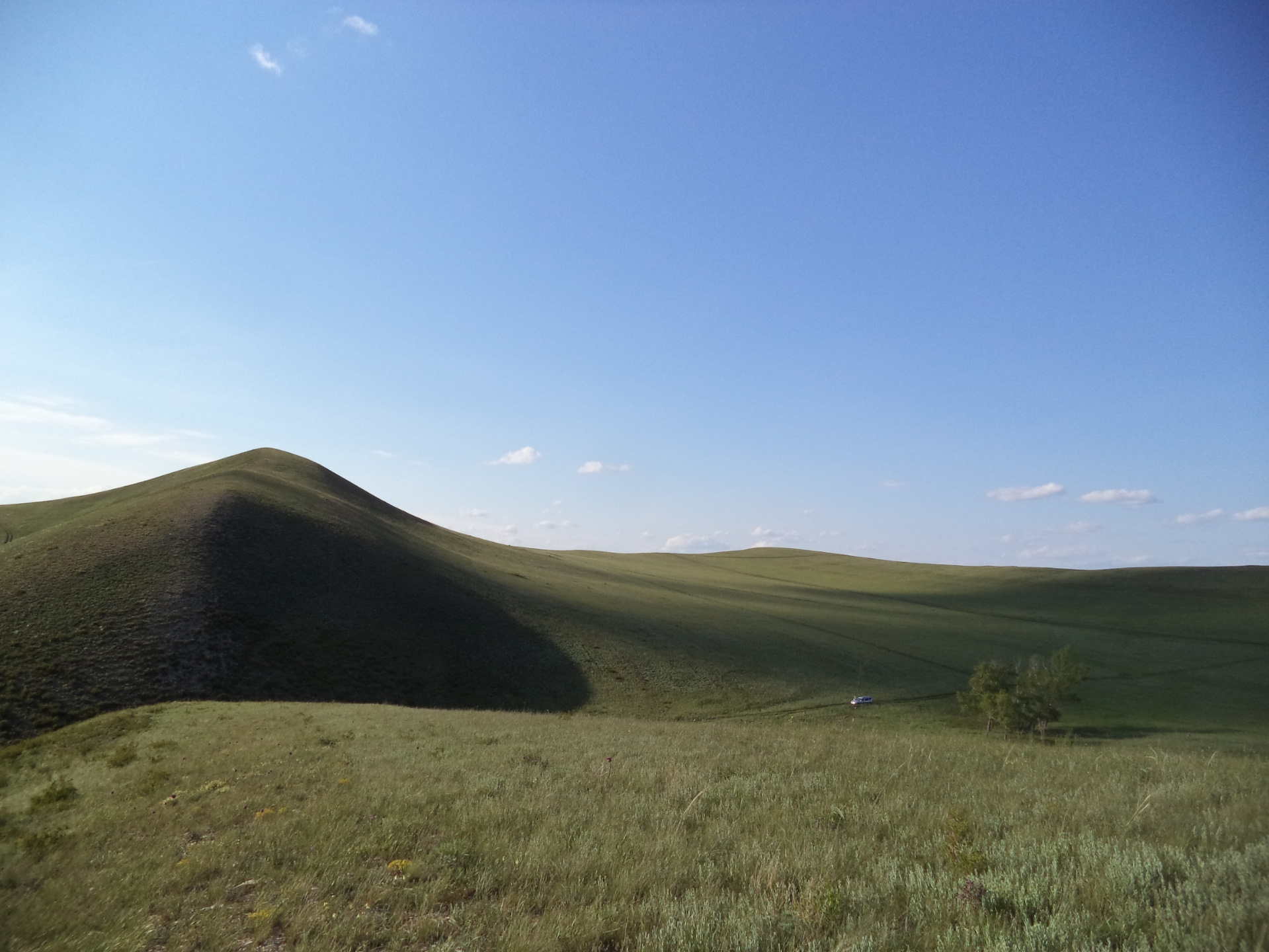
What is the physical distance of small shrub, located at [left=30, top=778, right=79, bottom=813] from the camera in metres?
13.3

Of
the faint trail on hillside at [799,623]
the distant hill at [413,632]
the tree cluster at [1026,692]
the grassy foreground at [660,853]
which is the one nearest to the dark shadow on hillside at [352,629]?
the distant hill at [413,632]

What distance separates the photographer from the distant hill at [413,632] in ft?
132

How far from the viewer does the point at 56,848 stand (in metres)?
9.95

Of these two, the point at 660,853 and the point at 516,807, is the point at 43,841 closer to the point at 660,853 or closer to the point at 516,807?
the point at 516,807

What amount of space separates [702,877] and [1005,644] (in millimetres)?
88177

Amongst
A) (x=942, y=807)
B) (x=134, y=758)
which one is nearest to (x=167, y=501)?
(x=134, y=758)

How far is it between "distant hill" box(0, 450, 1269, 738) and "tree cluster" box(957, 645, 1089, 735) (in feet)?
22.3

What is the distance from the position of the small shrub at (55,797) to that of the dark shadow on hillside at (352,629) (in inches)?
1115

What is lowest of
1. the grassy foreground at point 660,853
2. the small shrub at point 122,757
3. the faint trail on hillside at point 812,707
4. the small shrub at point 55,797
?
the faint trail on hillside at point 812,707

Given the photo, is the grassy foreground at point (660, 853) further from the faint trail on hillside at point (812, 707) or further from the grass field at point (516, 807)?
the faint trail on hillside at point (812, 707)

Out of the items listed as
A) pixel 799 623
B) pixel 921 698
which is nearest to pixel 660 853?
pixel 921 698

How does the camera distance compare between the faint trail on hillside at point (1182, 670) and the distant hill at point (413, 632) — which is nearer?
the distant hill at point (413, 632)

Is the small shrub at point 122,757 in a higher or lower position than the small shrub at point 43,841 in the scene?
lower

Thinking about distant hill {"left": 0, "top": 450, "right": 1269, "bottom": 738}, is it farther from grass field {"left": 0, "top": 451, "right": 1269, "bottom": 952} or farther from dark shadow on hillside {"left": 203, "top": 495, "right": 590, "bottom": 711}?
grass field {"left": 0, "top": 451, "right": 1269, "bottom": 952}
